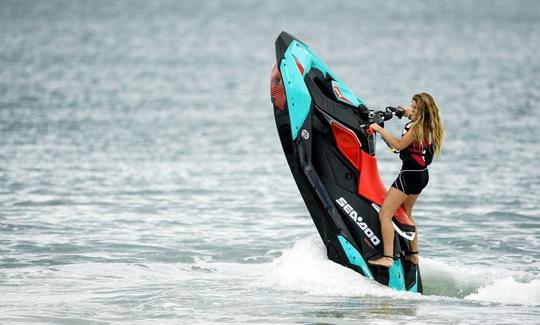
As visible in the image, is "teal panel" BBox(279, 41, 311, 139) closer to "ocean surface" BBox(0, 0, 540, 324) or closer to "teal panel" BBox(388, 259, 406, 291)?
"ocean surface" BBox(0, 0, 540, 324)

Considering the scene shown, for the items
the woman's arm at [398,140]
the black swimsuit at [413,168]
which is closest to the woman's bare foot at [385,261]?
the black swimsuit at [413,168]

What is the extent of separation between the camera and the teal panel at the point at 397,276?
37.7 ft

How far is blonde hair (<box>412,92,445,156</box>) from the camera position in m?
10.9

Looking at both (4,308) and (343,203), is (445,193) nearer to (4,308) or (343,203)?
(343,203)

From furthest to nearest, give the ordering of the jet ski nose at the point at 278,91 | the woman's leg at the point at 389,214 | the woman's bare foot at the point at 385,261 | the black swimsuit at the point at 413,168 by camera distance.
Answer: the jet ski nose at the point at 278,91 < the woman's bare foot at the point at 385,261 < the woman's leg at the point at 389,214 < the black swimsuit at the point at 413,168

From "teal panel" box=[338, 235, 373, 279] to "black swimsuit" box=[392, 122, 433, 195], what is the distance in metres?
0.83

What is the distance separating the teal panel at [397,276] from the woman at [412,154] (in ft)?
0.33

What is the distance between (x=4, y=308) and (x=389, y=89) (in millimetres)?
29867

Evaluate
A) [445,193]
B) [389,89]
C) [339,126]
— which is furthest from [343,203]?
[389,89]

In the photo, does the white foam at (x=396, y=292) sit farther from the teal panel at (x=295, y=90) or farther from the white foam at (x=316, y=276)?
the teal panel at (x=295, y=90)

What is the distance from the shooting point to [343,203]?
11648mm

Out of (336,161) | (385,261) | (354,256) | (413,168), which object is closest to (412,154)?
(413,168)

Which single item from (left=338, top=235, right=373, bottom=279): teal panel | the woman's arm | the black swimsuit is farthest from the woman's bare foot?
the woman's arm

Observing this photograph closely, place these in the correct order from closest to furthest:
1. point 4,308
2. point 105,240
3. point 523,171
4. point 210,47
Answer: point 4,308 → point 105,240 → point 523,171 → point 210,47
